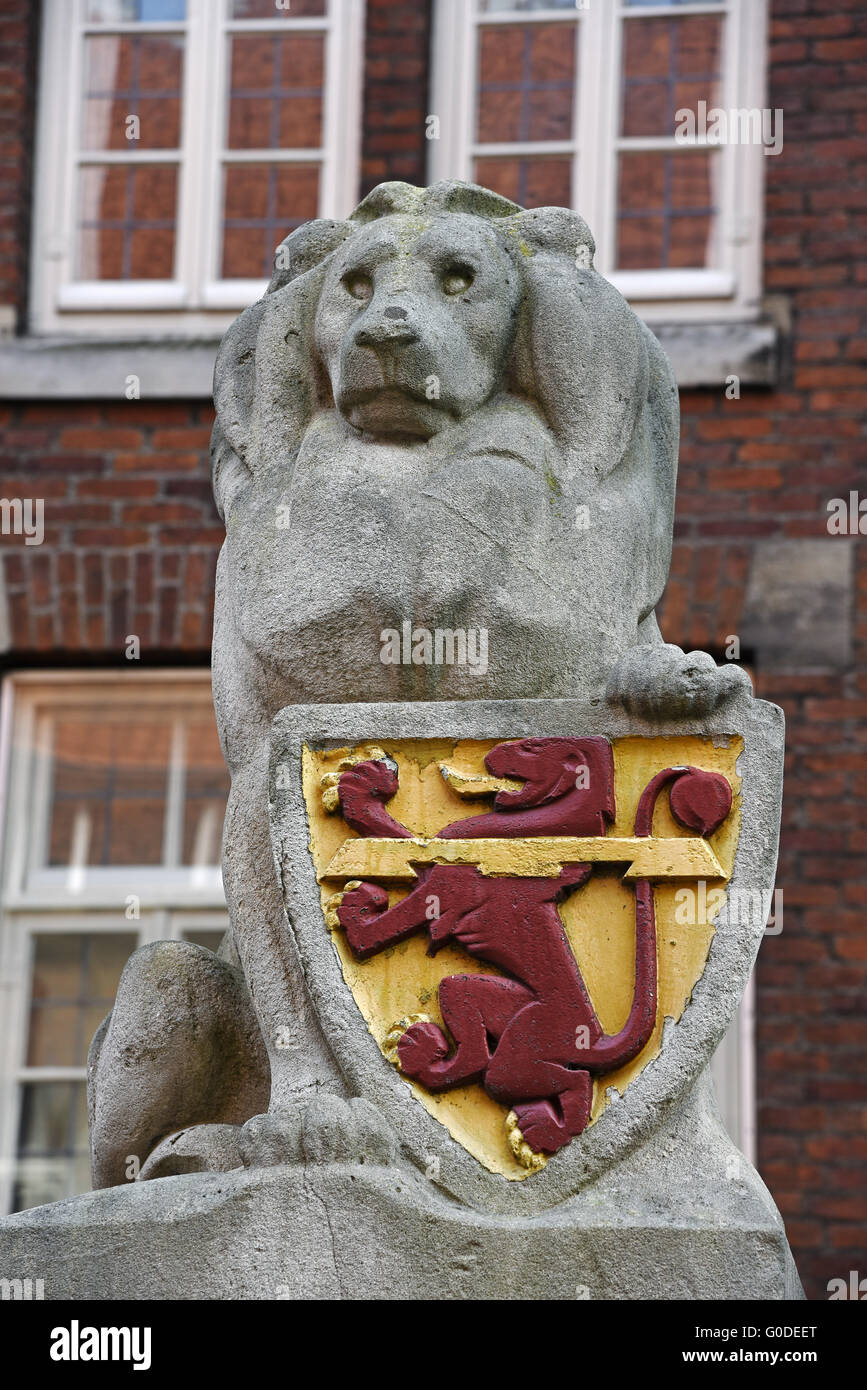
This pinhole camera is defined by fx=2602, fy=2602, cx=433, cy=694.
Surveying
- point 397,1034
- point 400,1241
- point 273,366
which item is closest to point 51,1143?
point 273,366

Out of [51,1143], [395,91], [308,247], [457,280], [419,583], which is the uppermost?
[395,91]

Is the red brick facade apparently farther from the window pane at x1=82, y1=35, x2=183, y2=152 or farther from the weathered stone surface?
the weathered stone surface

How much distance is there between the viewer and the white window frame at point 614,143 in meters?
9.36

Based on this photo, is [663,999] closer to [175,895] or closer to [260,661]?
[260,661]

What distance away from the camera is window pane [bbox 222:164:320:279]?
A: 969 centimetres

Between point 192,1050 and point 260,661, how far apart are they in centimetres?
63

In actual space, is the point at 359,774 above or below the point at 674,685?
below

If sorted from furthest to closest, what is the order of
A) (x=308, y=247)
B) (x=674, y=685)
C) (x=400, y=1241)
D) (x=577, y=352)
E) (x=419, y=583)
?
1. (x=308, y=247)
2. (x=577, y=352)
3. (x=419, y=583)
4. (x=674, y=685)
5. (x=400, y=1241)

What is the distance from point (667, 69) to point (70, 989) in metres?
4.07

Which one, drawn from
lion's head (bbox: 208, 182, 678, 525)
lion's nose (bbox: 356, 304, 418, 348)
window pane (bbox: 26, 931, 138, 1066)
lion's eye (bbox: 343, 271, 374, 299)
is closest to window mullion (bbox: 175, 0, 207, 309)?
window pane (bbox: 26, 931, 138, 1066)

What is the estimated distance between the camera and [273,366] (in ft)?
14.4

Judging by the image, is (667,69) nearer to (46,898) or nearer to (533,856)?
(46,898)

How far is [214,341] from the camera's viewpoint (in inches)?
367

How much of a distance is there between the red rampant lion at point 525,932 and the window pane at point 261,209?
19.9 ft
